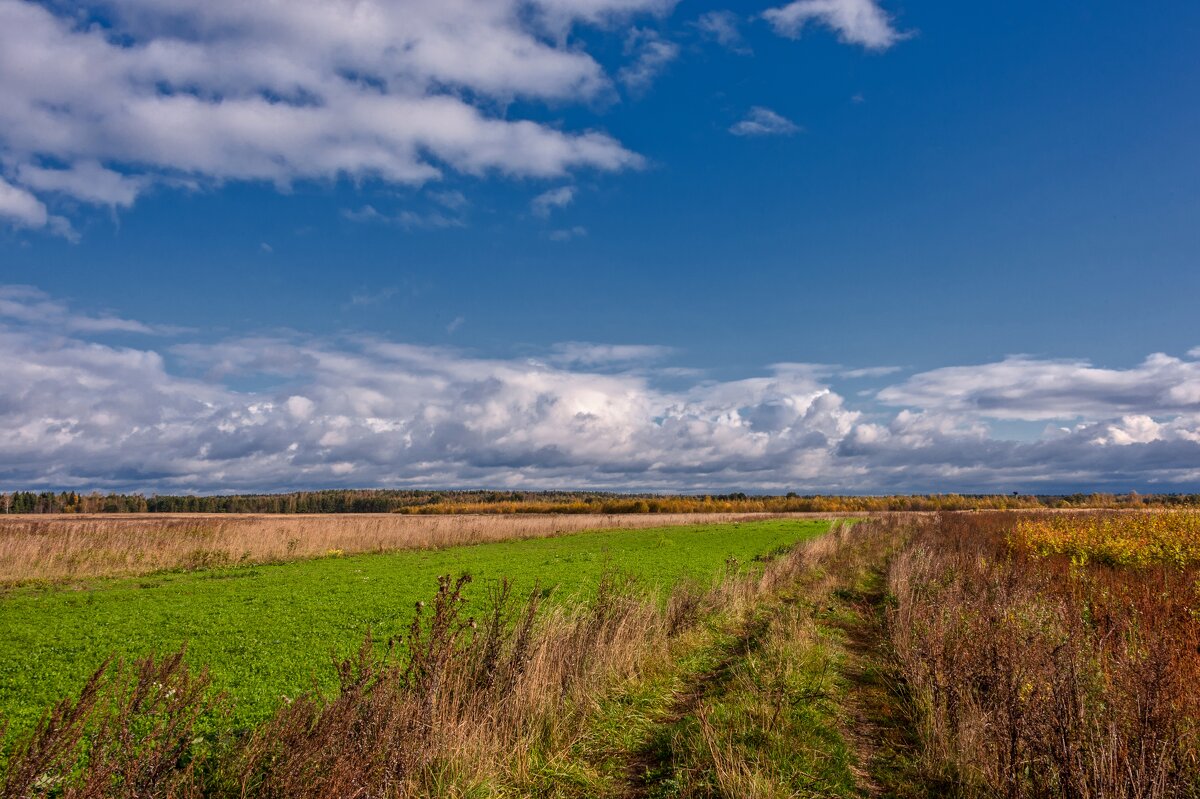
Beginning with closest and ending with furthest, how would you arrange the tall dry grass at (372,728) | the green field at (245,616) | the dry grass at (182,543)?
the tall dry grass at (372,728) → the green field at (245,616) → the dry grass at (182,543)

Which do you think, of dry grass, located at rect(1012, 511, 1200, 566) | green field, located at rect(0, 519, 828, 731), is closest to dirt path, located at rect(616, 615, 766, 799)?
green field, located at rect(0, 519, 828, 731)

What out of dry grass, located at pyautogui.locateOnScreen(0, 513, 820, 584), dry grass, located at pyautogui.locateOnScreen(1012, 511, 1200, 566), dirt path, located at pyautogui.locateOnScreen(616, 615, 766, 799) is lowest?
dry grass, located at pyautogui.locateOnScreen(0, 513, 820, 584)

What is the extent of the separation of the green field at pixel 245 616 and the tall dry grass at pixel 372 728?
1.17 meters

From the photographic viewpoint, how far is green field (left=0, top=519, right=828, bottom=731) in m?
9.32

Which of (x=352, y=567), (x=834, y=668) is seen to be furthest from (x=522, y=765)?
(x=352, y=567)

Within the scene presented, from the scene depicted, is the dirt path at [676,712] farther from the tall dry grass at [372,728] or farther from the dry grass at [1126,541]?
the dry grass at [1126,541]

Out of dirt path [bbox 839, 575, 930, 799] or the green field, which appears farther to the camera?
the green field

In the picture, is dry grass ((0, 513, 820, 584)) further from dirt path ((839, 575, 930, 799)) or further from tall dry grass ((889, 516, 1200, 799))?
tall dry grass ((889, 516, 1200, 799))

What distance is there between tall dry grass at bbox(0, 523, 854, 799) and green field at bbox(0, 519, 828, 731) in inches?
46.1

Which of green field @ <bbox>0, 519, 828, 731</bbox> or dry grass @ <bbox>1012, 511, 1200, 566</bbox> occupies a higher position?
dry grass @ <bbox>1012, 511, 1200, 566</bbox>

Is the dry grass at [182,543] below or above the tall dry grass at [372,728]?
below

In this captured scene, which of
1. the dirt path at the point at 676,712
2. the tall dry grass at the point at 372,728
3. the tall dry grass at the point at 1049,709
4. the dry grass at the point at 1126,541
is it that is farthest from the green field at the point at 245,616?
the dry grass at the point at 1126,541

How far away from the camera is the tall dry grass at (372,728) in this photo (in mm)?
4422

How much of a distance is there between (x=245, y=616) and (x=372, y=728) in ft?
36.6
